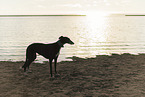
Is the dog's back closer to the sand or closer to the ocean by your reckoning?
the sand

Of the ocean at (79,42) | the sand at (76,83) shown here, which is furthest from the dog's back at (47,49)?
the ocean at (79,42)

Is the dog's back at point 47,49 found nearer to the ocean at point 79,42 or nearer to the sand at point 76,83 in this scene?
the sand at point 76,83

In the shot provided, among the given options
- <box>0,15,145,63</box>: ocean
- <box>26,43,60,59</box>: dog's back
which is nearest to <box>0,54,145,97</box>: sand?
<box>26,43,60,59</box>: dog's back

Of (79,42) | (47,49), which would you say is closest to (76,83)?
(47,49)

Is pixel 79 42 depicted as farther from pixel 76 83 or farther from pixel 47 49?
pixel 76 83

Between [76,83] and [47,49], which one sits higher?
[47,49]

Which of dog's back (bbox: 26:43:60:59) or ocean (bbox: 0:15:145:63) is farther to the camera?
ocean (bbox: 0:15:145:63)

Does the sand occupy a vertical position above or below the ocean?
below

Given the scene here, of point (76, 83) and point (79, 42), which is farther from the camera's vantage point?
point (79, 42)

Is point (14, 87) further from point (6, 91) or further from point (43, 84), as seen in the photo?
point (43, 84)

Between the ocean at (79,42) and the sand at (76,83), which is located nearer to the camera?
the sand at (76,83)

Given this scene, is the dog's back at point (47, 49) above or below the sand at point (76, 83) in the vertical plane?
above

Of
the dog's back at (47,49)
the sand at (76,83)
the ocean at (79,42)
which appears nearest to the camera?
the sand at (76,83)

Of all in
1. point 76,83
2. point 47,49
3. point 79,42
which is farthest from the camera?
point 79,42
